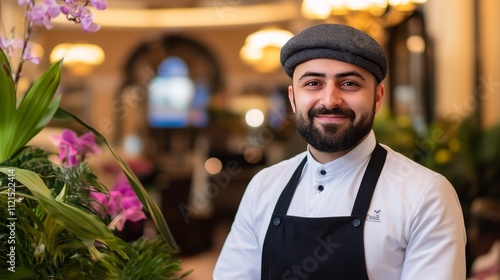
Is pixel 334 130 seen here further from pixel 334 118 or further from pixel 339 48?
A: pixel 339 48

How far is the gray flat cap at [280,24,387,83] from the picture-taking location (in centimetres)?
164

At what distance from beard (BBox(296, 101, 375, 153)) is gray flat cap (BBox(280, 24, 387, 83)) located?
0.09m

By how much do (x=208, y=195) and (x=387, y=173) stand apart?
7712 millimetres

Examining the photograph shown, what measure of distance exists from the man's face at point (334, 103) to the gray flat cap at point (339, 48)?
0.05ft

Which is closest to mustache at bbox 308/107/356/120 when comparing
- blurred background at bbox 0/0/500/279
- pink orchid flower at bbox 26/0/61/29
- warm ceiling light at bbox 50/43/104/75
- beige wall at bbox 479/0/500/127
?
pink orchid flower at bbox 26/0/61/29

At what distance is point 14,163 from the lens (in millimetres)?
1724

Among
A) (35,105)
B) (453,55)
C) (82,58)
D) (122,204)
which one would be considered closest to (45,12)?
(35,105)

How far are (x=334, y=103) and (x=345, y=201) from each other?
0.21 meters

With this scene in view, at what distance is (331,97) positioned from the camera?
1641mm

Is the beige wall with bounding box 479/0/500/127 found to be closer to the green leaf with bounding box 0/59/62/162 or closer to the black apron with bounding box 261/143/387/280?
the black apron with bounding box 261/143/387/280

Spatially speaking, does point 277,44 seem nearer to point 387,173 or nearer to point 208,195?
point 208,195

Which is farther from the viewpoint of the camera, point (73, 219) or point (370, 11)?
point (370, 11)

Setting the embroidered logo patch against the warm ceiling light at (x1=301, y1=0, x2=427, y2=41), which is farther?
the warm ceiling light at (x1=301, y1=0, x2=427, y2=41)

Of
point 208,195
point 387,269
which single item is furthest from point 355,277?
point 208,195
